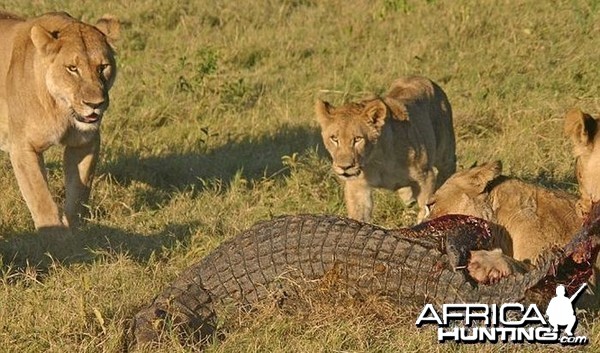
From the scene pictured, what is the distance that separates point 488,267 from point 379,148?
2658 millimetres

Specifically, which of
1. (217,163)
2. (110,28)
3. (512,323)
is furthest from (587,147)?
(217,163)

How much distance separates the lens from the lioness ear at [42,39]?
7043 millimetres

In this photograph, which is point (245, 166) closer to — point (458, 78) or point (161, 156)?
point (161, 156)

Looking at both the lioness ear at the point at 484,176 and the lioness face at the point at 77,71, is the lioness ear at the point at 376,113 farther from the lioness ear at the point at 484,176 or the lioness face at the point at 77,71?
the lioness ear at the point at 484,176

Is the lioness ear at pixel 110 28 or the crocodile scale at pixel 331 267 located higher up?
the lioness ear at pixel 110 28

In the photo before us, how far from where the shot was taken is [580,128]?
495 centimetres

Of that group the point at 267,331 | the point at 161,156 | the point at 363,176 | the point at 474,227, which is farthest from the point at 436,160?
the point at 267,331

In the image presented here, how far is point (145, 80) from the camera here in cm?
1001

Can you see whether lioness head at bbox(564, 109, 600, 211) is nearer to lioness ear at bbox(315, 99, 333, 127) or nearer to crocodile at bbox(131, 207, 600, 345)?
crocodile at bbox(131, 207, 600, 345)

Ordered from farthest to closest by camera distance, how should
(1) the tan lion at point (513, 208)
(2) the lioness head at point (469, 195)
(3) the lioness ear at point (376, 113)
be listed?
1. (3) the lioness ear at point (376, 113)
2. (2) the lioness head at point (469, 195)
3. (1) the tan lion at point (513, 208)

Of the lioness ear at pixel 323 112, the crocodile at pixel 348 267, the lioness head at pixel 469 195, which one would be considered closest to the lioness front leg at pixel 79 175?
the lioness ear at pixel 323 112

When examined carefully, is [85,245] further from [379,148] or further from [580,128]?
[580,128]

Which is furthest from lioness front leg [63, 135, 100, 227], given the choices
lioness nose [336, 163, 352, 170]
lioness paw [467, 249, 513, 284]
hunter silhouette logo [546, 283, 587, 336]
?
hunter silhouette logo [546, 283, 587, 336]

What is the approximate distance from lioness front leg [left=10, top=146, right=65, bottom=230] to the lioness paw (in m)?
2.87
